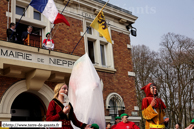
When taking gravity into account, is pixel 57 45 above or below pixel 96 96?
above

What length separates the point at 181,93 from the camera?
23031 millimetres

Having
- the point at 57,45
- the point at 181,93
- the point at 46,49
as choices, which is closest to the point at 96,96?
the point at 46,49

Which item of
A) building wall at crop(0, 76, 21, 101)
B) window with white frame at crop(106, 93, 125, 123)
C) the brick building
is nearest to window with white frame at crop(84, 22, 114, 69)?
the brick building

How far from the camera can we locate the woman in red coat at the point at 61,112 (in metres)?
3.55

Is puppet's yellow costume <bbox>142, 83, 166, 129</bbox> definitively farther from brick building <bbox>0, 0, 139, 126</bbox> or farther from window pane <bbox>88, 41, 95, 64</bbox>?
window pane <bbox>88, 41, 95, 64</bbox>

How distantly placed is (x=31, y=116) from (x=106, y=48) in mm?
5536

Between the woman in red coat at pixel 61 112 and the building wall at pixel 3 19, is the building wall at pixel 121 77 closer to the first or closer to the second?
the building wall at pixel 3 19

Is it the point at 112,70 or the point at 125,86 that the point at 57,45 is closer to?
the point at 112,70

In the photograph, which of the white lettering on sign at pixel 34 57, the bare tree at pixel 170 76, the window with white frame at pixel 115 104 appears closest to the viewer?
the white lettering on sign at pixel 34 57

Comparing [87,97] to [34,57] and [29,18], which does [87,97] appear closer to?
[34,57]

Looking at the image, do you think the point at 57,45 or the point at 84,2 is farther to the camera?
the point at 84,2

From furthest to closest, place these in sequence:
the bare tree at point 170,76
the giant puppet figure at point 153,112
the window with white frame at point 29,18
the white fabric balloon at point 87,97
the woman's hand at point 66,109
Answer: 1. the bare tree at point 170,76
2. the window with white frame at point 29,18
3. the giant puppet figure at point 153,112
4. the white fabric balloon at point 87,97
5. the woman's hand at point 66,109

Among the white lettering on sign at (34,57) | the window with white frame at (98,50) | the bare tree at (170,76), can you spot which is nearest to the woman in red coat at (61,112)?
the white lettering on sign at (34,57)

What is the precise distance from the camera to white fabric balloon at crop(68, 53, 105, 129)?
3.67 metres
